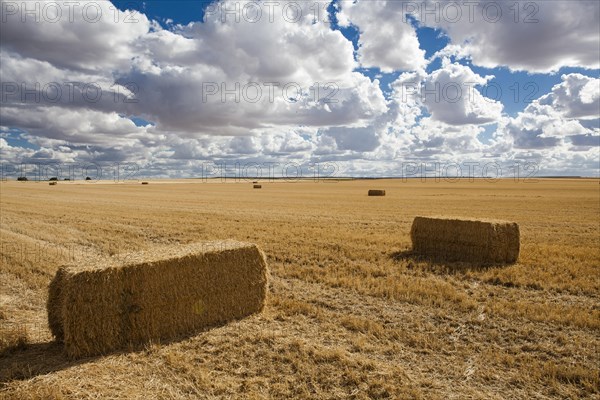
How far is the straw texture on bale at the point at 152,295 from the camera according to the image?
6.51 meters

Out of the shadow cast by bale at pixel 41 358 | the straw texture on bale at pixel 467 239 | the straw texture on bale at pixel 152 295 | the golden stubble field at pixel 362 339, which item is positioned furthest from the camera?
the straw texture on bale at pixel 467 239

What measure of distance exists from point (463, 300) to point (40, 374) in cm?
822

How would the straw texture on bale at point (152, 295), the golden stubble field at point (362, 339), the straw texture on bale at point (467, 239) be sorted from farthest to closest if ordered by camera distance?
the straw texture on bale at point (467, 239), the straw texture on bale at point (152, 295), the golden stubble field at point (362, 339)

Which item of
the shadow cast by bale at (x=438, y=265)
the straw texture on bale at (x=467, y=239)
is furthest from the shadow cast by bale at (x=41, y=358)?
the straw texture on bale at (x=467, y=239)

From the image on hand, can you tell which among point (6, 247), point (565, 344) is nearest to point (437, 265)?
point (565, 344)

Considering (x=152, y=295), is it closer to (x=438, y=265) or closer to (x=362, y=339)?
(x=362, y=339)

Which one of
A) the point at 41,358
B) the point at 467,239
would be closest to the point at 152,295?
the point at 41,358

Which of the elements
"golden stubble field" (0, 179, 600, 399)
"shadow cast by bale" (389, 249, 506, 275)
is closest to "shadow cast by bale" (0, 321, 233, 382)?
"golden stubble field" (0, 179, 600, 399)

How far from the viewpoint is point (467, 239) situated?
13.6 metres

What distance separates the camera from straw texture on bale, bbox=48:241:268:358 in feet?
21.4

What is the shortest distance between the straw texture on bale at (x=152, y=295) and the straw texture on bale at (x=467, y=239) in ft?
26.2

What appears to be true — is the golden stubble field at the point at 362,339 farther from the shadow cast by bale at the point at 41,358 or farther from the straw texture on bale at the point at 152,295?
the straw texture on bale at the point at 152,295

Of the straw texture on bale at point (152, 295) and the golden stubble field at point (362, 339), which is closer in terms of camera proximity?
the golden stubble field at point (362, 339)

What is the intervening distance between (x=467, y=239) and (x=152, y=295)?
10563 millimetres
